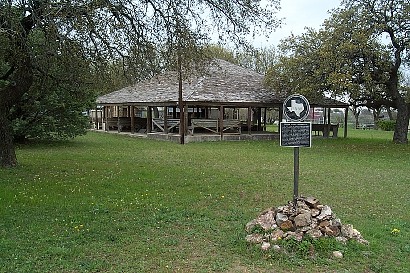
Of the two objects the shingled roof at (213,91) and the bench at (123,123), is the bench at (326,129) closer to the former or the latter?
the shingled roof at (213,91)

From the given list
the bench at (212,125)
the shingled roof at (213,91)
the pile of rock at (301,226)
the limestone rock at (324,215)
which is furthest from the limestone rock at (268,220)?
the bench at (212,125)

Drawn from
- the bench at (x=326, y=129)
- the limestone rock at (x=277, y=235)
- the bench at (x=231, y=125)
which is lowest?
the limestone rock at (x=277, y=235)

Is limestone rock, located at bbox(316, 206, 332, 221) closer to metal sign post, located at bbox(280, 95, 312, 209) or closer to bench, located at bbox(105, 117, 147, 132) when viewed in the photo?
metal sign post, located at bbox(280, 95, 312, 209)

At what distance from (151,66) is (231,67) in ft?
70.8

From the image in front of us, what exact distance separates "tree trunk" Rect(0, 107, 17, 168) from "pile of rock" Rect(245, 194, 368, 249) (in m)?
8.27

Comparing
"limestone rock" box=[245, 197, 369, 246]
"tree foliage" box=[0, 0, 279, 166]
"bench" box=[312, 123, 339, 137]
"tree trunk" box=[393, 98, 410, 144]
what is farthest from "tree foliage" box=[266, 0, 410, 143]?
"limestone rock" box=[245, 197, 369, 246]

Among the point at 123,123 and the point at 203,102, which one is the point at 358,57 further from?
the point at 123,123

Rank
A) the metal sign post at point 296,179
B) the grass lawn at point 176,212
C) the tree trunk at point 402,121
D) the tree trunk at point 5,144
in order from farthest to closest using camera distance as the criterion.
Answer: the tree trunk at point 402,121 < the tree trunk at point 5,144 < the metal sign post at point 296,179 < the grass lawn at point 176,212

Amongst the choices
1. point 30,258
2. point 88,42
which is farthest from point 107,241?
point 88,42

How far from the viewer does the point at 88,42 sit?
937cm

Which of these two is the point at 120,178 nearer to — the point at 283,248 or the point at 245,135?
the point at 283,248

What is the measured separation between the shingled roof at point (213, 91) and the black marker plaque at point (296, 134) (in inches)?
686

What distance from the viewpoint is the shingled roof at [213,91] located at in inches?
969

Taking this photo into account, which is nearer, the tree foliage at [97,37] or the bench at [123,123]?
the tree foliage at [97,37]
